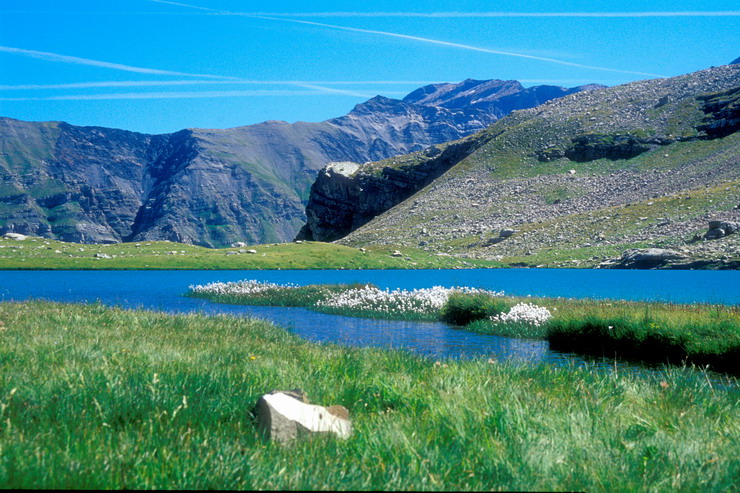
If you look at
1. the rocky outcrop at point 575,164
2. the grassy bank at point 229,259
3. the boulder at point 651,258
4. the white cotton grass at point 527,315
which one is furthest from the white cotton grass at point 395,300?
the rocky outcrop at point 575,164

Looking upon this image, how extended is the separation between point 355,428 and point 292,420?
2.57ft

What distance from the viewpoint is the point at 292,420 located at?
5590 millimetres

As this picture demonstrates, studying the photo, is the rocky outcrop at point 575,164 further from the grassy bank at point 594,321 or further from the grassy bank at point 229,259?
the grassy bank at point 594,321

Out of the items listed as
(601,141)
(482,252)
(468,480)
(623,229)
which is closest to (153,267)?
(482,252)

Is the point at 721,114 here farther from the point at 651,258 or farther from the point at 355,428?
the point at 355,428

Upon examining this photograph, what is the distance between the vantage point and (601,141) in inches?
5999

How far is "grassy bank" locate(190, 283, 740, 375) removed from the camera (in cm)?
1747

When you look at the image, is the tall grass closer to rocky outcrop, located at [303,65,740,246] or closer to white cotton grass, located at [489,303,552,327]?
white cotton grass, located at [489,303,552,327]

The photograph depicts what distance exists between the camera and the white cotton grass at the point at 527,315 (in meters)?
25.1

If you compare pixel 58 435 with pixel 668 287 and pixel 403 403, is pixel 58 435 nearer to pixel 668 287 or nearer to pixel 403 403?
pixel 403 403

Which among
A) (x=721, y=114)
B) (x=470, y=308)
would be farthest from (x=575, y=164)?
(x=470, y=308)

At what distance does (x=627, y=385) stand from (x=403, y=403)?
4386 mm

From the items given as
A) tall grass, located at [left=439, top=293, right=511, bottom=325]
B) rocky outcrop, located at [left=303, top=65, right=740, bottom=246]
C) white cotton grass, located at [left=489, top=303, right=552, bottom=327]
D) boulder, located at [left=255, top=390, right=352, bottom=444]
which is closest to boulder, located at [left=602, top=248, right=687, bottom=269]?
rocky outcrop, located at [left=303, top=65, right=740, bottom=246]

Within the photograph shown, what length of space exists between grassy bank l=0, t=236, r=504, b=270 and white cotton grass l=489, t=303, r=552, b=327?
6212 cm
